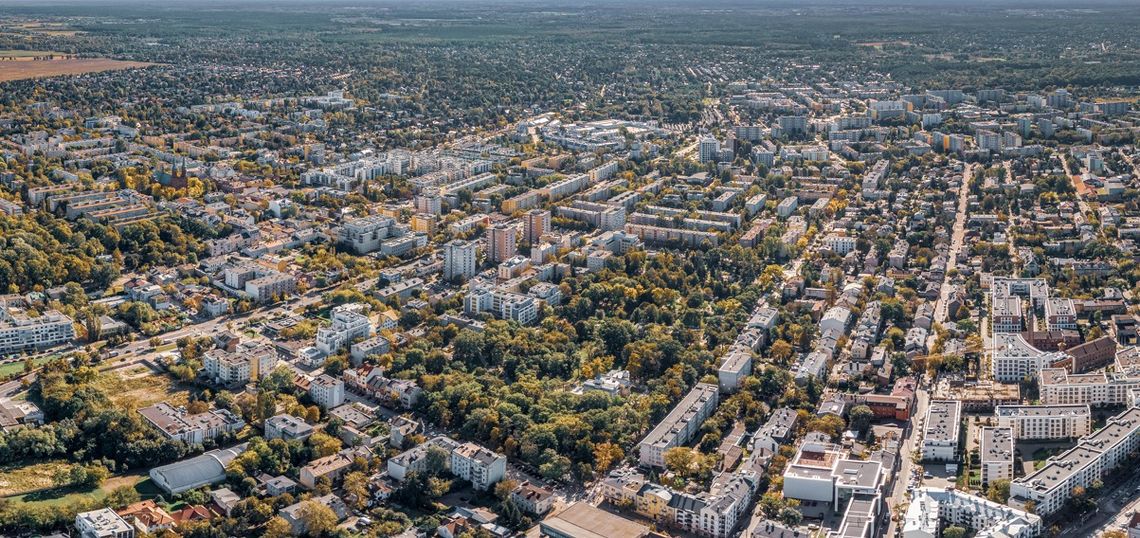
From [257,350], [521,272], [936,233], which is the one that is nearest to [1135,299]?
[936,233]

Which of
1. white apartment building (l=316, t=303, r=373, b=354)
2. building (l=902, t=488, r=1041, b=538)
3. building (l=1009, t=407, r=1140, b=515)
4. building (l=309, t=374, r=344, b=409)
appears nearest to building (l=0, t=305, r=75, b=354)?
white apartment building (l=316, t=303, r=373, b=354)

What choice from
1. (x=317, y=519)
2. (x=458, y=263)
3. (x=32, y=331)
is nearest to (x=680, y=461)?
(x=317, y=519)

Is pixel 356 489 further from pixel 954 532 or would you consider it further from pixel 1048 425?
pixel 1048 425

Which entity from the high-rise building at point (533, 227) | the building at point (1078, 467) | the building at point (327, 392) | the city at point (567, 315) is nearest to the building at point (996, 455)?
the city at point (567, 315)

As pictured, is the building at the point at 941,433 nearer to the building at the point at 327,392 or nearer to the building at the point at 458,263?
the building at the point at 327,392

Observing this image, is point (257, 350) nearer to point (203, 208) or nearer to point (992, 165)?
point (203, 208)
